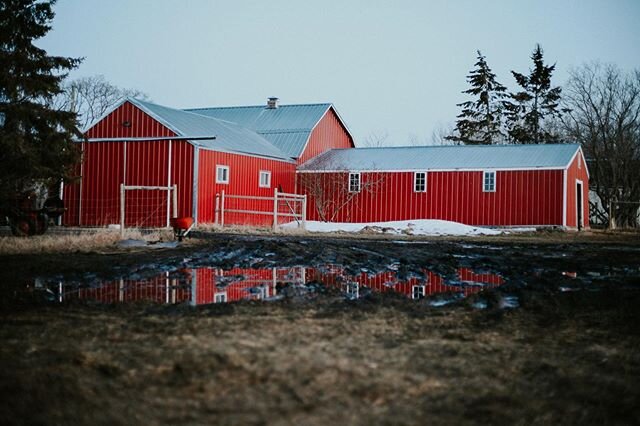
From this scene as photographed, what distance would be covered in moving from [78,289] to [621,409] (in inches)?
244

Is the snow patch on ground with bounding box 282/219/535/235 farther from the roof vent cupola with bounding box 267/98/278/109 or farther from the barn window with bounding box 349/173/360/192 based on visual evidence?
A: the roof vent cupola with bounding box 267/98/278/109

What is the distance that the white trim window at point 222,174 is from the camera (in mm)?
26994

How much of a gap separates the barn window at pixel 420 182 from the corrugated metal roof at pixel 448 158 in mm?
295

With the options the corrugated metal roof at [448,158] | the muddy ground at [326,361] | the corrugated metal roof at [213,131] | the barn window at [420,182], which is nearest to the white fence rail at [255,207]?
the corrugated metal roof at [213,131]

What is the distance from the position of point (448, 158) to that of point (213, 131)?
1046 centimetres

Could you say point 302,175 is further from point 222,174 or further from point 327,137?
point 222,174

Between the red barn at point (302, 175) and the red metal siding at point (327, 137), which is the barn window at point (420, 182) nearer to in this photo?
the red barn at point (302, 175)

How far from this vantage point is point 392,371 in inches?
160

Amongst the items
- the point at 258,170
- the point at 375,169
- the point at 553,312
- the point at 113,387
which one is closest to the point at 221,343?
the point at 113,387

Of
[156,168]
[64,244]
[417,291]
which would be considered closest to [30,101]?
[64,244]

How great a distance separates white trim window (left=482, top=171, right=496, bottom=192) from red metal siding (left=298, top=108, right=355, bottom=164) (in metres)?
8.74

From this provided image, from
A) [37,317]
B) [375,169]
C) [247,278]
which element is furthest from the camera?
[375,169]

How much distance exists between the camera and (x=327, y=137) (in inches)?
1439

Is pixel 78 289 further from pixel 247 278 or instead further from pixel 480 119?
pixel 480 119
